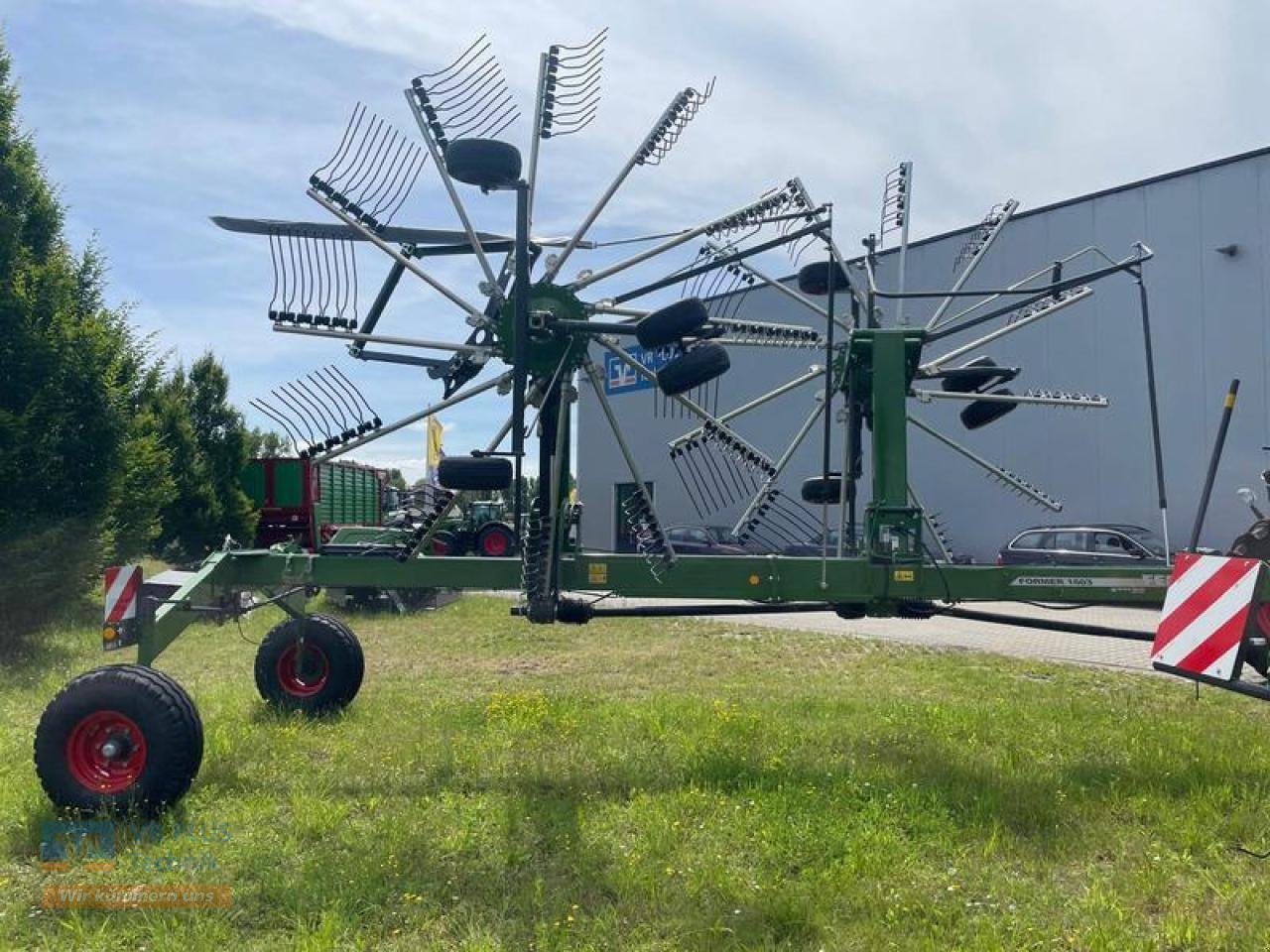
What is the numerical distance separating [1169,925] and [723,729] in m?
2.99

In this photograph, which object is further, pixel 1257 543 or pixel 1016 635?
pixel 1016 635

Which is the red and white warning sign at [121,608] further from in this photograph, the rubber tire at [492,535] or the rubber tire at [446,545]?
the rubber tire at [492,535]

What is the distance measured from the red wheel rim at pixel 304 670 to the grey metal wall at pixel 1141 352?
9609 millimetres

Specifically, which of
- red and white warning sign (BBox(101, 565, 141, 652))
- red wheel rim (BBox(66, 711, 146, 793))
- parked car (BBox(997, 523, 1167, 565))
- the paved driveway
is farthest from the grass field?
parked car (BBox(997, 523, 1167, 565))

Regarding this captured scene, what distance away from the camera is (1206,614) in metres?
5.20

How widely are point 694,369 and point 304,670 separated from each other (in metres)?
3.64

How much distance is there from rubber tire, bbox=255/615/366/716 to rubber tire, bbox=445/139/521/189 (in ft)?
10.9

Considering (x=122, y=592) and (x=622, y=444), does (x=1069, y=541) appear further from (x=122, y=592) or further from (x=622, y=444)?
A: (x=122, y=592)

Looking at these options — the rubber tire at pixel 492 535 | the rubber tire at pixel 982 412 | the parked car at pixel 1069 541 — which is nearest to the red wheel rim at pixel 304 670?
the rubber tire at pixel 982 412

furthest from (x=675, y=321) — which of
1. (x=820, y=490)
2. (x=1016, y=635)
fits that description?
(x=1016, y=635)

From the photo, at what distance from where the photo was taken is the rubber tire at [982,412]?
6.42m

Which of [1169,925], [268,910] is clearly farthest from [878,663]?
[268,910]

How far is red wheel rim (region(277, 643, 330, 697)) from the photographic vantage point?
6.73m

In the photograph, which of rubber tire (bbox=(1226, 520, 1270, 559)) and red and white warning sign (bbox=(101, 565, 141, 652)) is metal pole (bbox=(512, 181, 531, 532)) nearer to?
red and white warning sign (bbox=(101, 565, 141, 652))
